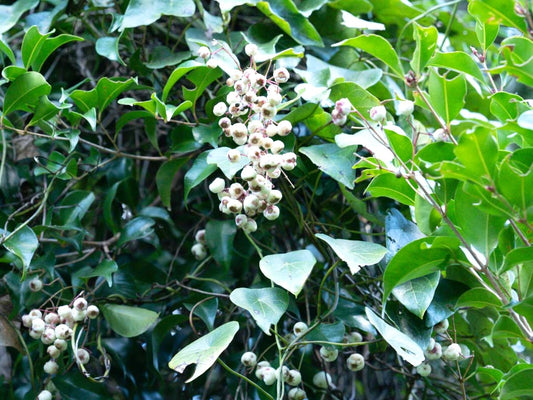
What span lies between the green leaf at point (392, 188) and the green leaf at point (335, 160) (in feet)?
0.20

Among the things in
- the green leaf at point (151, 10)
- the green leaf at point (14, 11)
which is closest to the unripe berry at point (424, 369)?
the green leaf at point (151, 10)

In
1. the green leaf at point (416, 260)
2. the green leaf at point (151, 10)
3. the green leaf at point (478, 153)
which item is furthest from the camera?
the green leaf at point (151, 10)

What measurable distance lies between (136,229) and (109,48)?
287 mm

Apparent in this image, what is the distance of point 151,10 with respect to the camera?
39.9 inches

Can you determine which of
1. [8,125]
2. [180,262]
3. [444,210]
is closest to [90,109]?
[8,125]

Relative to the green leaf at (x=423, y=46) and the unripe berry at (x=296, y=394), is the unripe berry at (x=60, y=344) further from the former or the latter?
the green leaf at (x=423, y=46)

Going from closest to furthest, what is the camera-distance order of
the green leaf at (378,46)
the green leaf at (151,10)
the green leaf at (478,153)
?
the green leaf at (478,153) → the green leaf at (378,46) → the green leaf at (151,10)

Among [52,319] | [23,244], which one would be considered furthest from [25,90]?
[52,319]

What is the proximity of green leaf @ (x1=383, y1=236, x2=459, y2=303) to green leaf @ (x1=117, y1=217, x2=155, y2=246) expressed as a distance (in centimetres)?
44

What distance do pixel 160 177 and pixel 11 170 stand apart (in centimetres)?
31

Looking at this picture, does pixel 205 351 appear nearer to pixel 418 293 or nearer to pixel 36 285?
pixel 418 293

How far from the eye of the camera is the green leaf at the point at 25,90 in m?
0.92

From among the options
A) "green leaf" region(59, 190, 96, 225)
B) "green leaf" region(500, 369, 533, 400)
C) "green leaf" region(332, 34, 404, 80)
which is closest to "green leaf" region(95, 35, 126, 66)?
"green leaf" region(59, 190, 96, 225)

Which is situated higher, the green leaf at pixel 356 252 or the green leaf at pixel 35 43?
the green leaf at pixel 35 43
